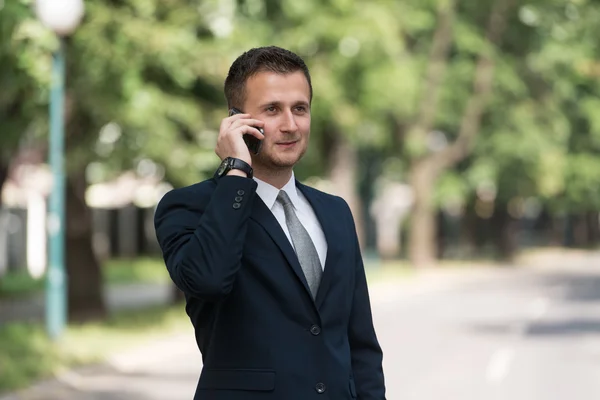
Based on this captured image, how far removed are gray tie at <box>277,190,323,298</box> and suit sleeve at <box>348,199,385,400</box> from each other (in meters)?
0.24

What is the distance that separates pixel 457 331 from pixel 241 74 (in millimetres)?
16161

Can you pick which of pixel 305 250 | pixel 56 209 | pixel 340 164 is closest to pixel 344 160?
pixel 340 164

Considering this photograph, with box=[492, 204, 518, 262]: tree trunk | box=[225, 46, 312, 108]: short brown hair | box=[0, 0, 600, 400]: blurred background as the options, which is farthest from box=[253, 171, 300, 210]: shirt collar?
box=[492, 204, 518, 262]: tree trunk

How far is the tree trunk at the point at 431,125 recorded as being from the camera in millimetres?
A: 36594

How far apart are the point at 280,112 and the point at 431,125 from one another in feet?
113

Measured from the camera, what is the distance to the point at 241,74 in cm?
342

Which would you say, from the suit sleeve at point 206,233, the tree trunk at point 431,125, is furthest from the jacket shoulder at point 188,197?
the tree trunk at point 431,125

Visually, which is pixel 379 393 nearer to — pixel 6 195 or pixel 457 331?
pixel 457 331

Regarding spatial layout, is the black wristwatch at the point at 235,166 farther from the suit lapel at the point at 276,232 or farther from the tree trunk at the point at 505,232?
the tree trunk at the point at 505,232

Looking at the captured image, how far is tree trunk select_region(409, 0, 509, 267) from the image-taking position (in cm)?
3659

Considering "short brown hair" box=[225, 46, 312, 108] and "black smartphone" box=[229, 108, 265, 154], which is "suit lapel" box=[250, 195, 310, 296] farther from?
"short brown hair" box=[225, 46, 312, 108]

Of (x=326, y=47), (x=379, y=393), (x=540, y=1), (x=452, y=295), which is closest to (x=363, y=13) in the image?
(x=326, y=47)

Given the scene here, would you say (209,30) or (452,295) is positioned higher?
(209,30)

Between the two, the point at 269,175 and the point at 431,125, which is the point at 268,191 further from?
the point at 431,125
